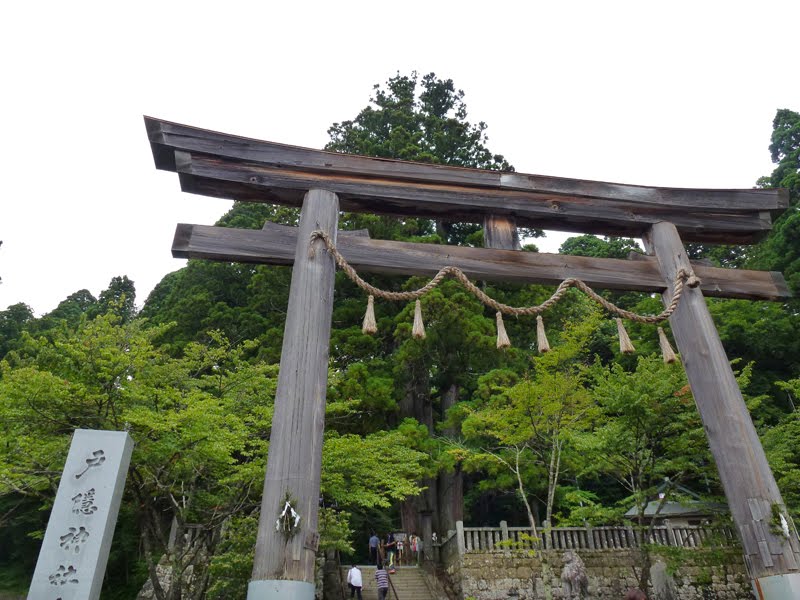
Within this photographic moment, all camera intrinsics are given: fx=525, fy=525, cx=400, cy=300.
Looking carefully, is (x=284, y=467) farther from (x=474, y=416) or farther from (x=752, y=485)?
(x=474, y=416)

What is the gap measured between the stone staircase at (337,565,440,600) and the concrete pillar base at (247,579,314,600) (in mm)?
9257

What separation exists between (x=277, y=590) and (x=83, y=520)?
214 centimetres

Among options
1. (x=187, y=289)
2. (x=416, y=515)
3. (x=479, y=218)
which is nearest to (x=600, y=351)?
(x=416, y=515)

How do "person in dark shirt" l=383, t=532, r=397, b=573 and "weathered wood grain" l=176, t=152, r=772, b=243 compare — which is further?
"person in dark shirt" l=383, t=532, r=397, b=573

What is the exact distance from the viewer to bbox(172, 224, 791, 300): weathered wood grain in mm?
5074

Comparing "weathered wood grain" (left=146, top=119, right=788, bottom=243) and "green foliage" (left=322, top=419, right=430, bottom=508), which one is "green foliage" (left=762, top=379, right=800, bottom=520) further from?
"green foliage" (left=322, top=419, right=430, bottom=508)

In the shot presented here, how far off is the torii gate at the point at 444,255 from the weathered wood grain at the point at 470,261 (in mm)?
15

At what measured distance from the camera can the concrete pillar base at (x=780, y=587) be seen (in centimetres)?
419

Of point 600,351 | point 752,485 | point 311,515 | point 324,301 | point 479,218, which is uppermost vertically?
point 600,351

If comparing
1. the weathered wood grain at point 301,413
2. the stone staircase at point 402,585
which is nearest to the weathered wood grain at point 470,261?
the weathered wood grain at point 301,413

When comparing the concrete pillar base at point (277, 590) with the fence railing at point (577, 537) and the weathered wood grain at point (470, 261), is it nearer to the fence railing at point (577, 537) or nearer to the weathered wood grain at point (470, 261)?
the weathered wood grain at point (470, 261)

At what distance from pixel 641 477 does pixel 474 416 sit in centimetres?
361

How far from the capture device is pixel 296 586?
11.6ft

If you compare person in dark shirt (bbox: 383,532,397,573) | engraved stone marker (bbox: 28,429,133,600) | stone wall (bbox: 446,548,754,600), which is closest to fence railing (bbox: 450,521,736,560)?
stone wall (bbox: 446,548,754,600)
